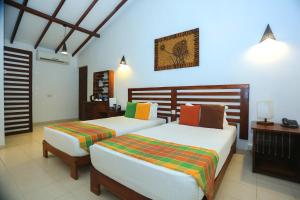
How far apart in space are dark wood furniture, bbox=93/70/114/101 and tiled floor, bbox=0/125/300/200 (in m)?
2.69

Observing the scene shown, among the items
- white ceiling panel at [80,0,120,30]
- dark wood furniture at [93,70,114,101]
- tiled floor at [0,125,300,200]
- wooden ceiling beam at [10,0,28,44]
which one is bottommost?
tiled floor at [0,125,300,200]

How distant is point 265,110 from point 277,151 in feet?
2.17

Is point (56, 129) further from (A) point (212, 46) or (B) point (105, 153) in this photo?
(A) point (212, 46)

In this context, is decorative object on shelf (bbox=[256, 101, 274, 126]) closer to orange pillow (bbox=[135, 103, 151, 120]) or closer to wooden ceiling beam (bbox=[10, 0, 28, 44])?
orange pillow (bbox=[135, 103, 151, 120])

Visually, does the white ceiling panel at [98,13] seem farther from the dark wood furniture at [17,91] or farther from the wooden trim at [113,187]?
the wooden trim at [113,187]

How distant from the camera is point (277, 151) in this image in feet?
7.75

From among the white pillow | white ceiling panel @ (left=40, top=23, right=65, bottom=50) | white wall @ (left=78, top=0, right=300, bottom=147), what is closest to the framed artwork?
white wall @ (left=78, top=0, right=300, bottom=147)

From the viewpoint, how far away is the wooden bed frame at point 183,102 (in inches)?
59.3

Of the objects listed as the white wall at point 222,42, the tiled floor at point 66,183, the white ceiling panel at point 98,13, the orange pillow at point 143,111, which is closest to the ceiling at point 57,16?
the white ceiling panel at point 98,13

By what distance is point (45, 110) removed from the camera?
5422 mm

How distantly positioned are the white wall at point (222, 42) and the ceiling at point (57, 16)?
71 cm

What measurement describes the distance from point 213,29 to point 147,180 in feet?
10.1

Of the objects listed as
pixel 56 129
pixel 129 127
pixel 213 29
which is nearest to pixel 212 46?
pixel 213 29

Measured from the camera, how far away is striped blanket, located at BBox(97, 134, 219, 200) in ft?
3.79
